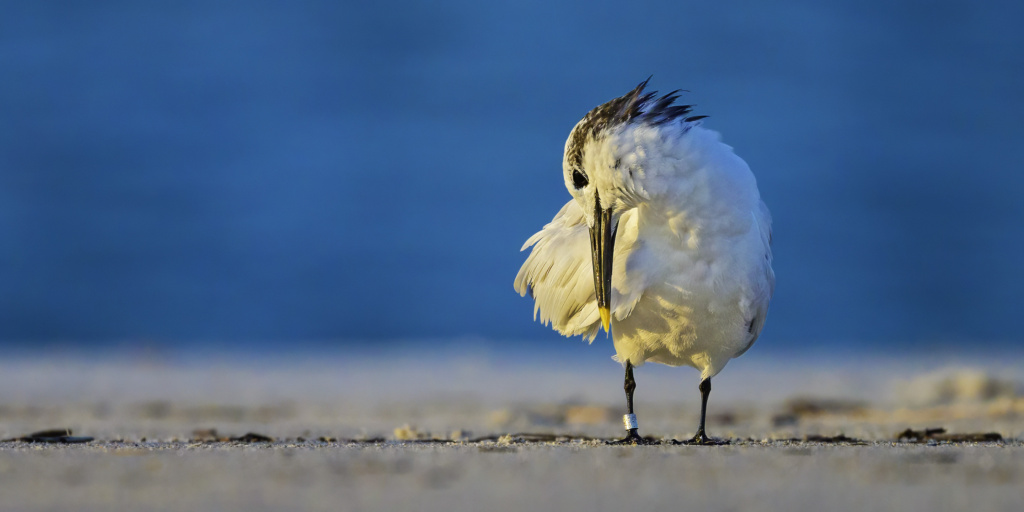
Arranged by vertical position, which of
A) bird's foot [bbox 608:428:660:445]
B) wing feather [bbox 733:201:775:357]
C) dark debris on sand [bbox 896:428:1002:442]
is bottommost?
dark debris on sand [bbox 896:428:1002:442]

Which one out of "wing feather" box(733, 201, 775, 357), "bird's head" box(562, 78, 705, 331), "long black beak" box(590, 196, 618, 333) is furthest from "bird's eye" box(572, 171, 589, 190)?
"wing feather" box(733, 201, 775, 357)

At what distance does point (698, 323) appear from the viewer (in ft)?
16.0

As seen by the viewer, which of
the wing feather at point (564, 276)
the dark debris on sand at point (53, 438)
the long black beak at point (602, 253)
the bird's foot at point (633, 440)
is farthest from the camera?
the wing feather at point (564, 276)

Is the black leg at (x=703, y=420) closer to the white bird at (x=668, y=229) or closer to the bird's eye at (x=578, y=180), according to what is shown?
the white bird at (x=668, y=229)

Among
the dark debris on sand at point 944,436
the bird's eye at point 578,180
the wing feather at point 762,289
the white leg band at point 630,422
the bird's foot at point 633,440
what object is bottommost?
the dark debris on sand at point 944,436

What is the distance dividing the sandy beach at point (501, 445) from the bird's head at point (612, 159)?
3.15 feet

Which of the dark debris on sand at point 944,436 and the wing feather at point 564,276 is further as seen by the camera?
the wing feather at point 564,276

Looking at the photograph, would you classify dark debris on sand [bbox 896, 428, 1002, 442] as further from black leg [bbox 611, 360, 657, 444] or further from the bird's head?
the bird's head

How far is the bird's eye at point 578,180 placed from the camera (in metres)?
5.01

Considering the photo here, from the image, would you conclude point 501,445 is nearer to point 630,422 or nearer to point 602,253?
point 630,422

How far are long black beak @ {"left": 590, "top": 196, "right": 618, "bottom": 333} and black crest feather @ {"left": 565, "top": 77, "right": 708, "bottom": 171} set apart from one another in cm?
26

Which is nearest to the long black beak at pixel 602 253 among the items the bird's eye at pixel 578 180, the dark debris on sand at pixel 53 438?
the bird's eye at pixel 578 180

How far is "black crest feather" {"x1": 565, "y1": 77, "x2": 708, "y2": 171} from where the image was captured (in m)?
4.80

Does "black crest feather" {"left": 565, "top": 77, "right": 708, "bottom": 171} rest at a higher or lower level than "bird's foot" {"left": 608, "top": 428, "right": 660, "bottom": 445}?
higher
